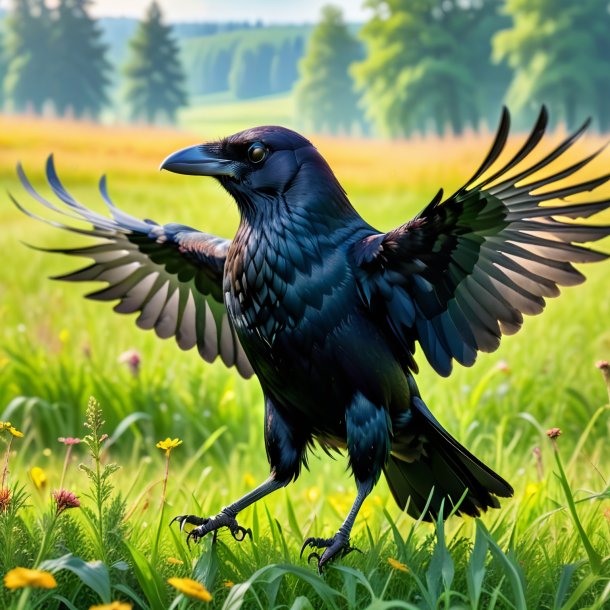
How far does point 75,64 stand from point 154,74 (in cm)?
327

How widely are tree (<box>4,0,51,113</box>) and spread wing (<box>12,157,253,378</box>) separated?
1221 inches

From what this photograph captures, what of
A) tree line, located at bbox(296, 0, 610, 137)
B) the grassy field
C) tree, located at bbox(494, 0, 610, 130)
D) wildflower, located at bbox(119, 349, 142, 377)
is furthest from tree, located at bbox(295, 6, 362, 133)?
wildflower, located at bbox(119, 349, 142, 377)

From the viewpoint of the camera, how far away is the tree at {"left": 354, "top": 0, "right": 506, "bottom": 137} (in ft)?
97.0

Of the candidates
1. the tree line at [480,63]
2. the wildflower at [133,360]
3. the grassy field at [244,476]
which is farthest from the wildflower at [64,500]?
the tree line at [480,63]

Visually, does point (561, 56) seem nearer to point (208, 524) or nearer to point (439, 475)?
point (439, 475)

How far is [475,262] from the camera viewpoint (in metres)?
2.69

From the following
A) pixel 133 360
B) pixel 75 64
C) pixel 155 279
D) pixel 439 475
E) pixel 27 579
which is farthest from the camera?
pixel 75 64

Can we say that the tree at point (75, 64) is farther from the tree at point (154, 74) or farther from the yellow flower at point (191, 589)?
the yellow flower at point (191, 589)

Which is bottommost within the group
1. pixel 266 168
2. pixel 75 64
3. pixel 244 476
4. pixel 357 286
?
pixel 244 476

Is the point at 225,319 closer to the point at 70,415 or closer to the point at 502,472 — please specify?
the point at 502,472

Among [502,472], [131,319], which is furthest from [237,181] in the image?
[131,319]

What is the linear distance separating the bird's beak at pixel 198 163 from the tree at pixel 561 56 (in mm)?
27138

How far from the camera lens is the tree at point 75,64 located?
109 ft

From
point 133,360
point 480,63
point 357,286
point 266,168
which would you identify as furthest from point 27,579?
point 480,63
